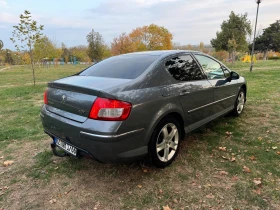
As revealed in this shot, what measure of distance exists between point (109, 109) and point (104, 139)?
12.2 inches

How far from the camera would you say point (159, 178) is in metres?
2.72

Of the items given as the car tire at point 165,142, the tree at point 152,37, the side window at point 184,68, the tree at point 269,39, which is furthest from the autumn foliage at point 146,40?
the car tire at point 165,142

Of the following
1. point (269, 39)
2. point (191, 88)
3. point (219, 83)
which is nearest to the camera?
point (191, 88)

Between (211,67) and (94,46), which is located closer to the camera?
(211,67)

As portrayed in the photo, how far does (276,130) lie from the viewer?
13.4ft

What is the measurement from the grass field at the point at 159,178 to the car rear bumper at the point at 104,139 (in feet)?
1.46

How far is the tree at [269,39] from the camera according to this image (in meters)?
39.1

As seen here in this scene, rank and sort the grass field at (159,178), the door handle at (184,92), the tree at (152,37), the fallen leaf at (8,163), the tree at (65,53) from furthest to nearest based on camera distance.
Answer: the tree at (65,53) < the tree at (152,37) < the fallen leaf at (8,163) < the door handle at (184,92) < the grass field at (159,178)

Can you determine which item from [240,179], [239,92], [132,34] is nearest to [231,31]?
[132,34]

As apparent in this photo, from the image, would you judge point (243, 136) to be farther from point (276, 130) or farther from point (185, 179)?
point (185, 179)

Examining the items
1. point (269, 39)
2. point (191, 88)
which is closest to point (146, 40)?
point (269, 39)

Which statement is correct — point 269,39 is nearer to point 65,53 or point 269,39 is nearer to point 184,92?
point 65,53

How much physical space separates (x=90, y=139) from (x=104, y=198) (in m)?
0.69

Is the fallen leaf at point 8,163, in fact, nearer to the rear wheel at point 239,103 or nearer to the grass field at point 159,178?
the grass field at point 159,178
